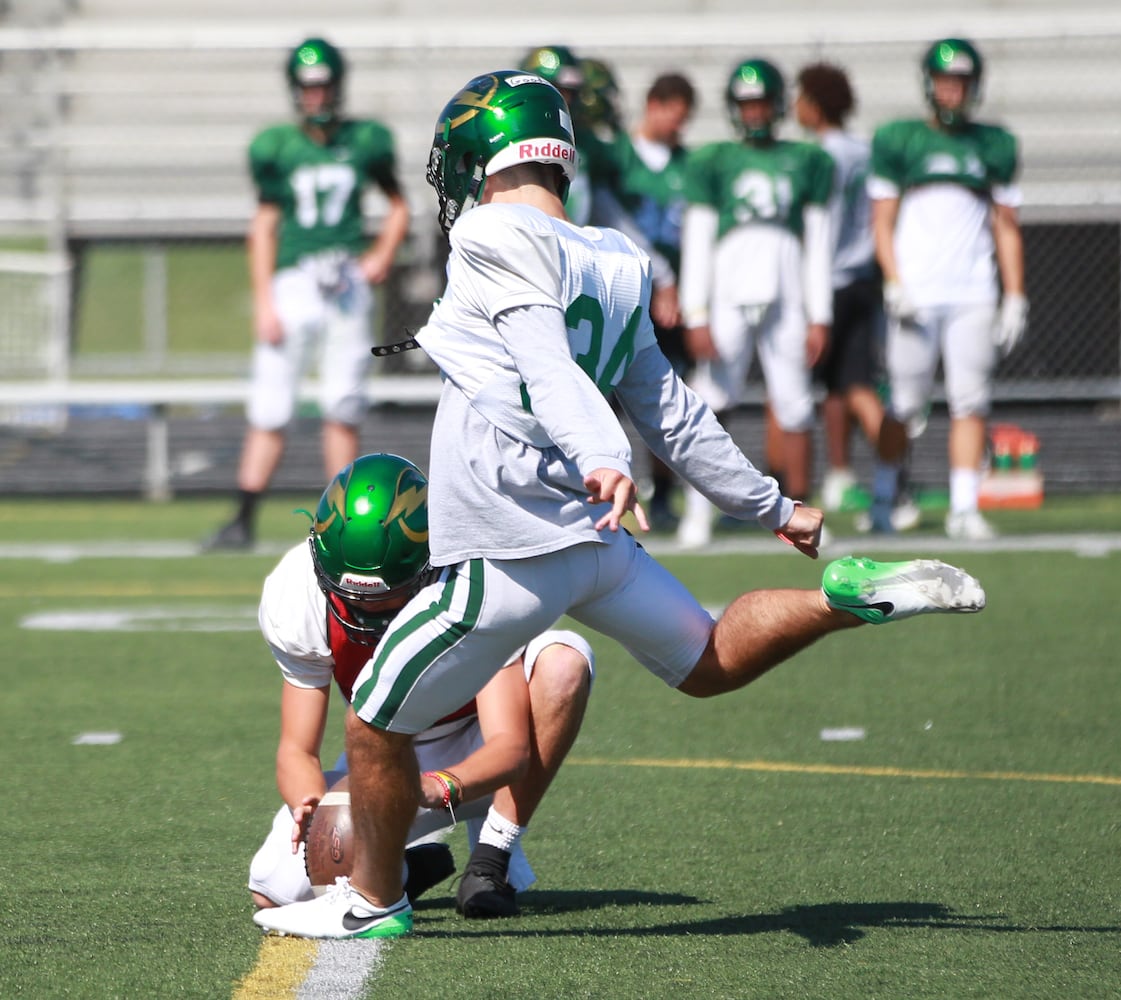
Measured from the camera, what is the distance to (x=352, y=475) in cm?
346

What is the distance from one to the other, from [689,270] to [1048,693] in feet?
12.1

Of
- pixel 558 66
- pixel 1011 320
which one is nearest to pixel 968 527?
pixel 1011 320

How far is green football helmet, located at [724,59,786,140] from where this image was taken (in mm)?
8578

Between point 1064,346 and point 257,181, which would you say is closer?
point 257,181

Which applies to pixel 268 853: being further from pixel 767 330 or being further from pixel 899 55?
pixel 899 55

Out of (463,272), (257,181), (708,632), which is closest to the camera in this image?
(463,272)

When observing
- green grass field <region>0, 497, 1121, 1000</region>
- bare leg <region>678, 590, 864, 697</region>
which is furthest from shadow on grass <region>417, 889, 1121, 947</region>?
bare leg <region>678, 590, 864, 697</region>

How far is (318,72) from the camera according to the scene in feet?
28.1

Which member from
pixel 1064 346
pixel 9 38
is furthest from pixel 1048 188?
pixel 9 38

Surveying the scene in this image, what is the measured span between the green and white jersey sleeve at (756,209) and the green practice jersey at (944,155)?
296mm

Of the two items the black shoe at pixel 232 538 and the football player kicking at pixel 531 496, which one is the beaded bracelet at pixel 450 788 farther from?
the black shoe at pixel 232 538

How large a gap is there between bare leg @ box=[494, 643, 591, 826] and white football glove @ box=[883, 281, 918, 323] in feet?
17.3

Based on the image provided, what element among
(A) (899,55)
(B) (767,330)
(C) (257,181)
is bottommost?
(B) (767,330)

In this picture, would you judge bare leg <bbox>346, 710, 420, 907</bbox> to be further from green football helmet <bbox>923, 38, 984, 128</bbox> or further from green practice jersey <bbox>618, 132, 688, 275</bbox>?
green practice jersey <bbox>618, 132, 688, 275</bbox>
